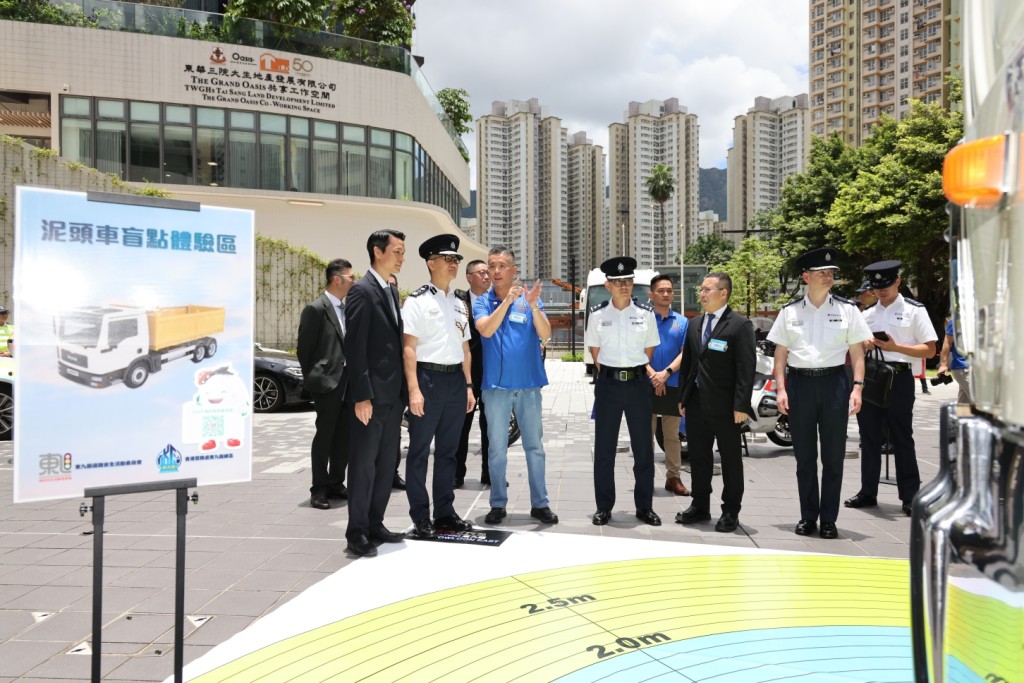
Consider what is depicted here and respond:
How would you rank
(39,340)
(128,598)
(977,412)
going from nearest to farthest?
(977,412), (39,340), (128,598)

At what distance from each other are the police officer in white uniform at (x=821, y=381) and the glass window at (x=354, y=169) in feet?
72.3

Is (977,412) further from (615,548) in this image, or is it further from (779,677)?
(615,548)

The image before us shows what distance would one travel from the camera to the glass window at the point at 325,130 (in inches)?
958

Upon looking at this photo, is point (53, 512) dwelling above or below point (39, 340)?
below

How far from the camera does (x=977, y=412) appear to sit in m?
1.29

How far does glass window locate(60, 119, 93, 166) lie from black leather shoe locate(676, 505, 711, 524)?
77.2ft

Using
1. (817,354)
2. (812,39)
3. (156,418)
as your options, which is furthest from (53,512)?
(812,39)

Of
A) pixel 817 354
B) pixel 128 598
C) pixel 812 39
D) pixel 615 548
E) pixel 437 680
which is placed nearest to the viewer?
pixel 437 680

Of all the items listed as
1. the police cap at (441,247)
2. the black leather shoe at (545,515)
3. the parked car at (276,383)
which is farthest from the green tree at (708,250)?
the police cap at (441,247)

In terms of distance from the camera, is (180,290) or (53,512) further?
(53,512)

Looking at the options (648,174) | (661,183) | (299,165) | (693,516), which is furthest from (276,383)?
(648,174)

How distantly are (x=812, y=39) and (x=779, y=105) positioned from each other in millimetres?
26458

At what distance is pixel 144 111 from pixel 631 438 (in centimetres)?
2277

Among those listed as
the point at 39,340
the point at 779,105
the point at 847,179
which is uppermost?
the point at 779,105
